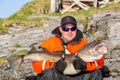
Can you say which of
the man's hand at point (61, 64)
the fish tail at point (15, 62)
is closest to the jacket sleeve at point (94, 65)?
the man's hand at point (61, 64)

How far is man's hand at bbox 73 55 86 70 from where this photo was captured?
418 inches

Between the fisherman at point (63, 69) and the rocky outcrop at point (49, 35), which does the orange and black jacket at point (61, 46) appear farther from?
the rocky outcrop at point (49, 35)

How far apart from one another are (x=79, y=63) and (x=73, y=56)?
10.6 inches

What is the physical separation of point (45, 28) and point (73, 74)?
1094 centimetres

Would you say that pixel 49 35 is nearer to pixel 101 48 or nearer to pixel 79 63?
pixel 79 63

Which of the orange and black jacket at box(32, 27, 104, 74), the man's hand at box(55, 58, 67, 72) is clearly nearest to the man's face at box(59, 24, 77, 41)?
the orange and black jacket at box(32, 27, 104, 74)

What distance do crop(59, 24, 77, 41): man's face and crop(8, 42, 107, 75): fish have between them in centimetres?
79

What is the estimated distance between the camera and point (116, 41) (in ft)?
55.6

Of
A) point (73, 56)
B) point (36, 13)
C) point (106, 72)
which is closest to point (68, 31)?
point (73, 56)

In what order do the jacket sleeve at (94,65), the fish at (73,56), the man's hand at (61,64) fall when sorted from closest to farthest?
the fish at (73,56) < the man's hand at (61,64) < the jacket sleeve at (94,65)

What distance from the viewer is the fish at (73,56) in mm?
10109

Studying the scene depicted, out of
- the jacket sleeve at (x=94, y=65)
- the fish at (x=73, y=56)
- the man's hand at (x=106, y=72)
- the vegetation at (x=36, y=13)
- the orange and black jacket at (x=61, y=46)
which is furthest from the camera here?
the vegetation at (x=36, y=13)

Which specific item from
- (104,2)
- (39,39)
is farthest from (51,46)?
(104,2)

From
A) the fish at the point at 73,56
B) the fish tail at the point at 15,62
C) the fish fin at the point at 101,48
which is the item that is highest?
the fish fin at the point at 101,48
